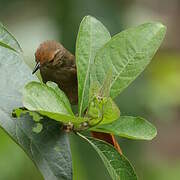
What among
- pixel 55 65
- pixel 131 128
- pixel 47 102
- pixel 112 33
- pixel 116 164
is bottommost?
pixel 112 33

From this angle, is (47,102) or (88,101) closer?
(47,102)

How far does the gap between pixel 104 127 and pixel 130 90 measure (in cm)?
251

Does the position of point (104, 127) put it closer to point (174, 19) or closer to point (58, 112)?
point (58, 112)

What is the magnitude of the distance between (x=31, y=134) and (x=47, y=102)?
5.9 inches

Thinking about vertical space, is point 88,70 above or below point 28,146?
above

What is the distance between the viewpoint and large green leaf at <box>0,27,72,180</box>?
1.62 metres

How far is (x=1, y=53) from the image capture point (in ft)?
6.10

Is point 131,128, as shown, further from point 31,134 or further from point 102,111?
point 31,134

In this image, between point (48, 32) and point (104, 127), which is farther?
point (48, 32)

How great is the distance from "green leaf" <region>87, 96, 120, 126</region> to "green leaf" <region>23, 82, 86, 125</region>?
5 cm

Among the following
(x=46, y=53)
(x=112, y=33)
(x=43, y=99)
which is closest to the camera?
(x=43, y=99)

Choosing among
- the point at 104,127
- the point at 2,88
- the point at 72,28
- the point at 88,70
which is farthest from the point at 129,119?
the point at 72,28

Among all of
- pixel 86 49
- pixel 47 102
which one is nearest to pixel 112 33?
pixel 86 49

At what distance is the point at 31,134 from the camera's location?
1656 millimetres
